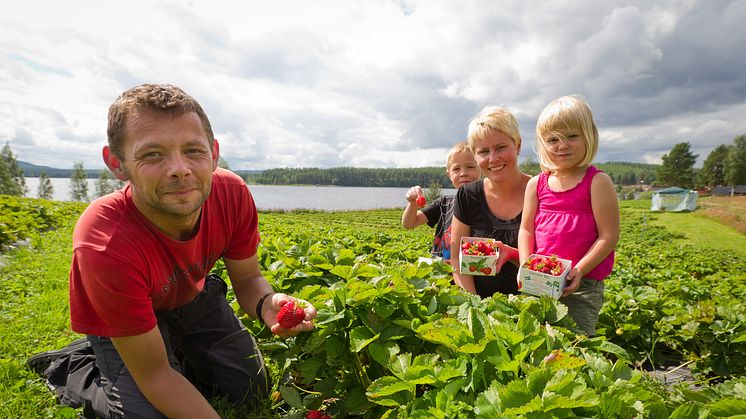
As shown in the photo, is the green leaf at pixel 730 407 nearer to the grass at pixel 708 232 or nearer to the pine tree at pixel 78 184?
the grass at pixel 708 232

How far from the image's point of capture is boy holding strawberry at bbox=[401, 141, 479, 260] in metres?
3.96

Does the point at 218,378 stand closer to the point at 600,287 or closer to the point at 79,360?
the point at 79,360

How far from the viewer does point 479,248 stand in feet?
9.30

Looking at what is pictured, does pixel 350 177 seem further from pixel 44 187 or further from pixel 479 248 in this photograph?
pixel 479 248

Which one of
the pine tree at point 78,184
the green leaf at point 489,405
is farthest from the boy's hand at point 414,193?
the pine tree at point 78,184

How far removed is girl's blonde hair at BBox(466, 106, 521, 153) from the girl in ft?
0.67

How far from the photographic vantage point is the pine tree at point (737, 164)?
56344mm

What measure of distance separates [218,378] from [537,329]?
2.06 meters

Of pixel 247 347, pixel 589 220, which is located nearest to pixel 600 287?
pixel 589 220

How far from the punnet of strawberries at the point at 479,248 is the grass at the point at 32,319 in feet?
5.98

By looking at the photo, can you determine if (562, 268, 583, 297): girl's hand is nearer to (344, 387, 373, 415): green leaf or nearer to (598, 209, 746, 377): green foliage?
(598, 209, 746, 377): green foliage

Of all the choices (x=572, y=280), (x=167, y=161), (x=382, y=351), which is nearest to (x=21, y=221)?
(x=167, y=161)

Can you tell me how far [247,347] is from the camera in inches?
105

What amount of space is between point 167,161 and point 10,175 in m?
77.7
